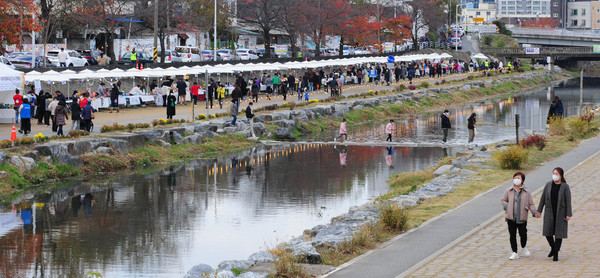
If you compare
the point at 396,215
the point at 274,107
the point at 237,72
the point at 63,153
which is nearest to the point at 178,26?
the point at 237,72

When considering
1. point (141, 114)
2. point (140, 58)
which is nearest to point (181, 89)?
point (141, 114)

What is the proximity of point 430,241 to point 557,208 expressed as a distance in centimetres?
297

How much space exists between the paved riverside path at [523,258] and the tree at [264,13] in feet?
191

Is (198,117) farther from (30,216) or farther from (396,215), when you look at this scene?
(396,215)

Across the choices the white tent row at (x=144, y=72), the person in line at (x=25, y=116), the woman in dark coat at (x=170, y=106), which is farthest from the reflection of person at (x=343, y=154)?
the person in line at (x=25, y=116)

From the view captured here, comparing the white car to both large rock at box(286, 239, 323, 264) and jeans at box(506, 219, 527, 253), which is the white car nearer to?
large rock at box(286, 239, 323, 264)

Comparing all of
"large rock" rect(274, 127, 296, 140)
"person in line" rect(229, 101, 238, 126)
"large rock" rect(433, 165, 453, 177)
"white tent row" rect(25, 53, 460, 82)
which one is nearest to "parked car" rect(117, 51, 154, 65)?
"white tent row" rect(25, 53, 460, 82)

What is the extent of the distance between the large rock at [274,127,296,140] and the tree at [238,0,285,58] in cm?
3449

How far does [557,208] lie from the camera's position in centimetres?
1331

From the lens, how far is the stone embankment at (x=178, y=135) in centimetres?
2764

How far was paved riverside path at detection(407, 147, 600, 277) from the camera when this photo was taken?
1313cm

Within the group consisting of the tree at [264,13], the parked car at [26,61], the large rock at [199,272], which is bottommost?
the large rock at [199,272]

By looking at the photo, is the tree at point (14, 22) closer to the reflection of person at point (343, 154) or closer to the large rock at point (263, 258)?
the reflection of person at point (343, 154)

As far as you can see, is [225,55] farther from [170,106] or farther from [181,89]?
[170,106]
